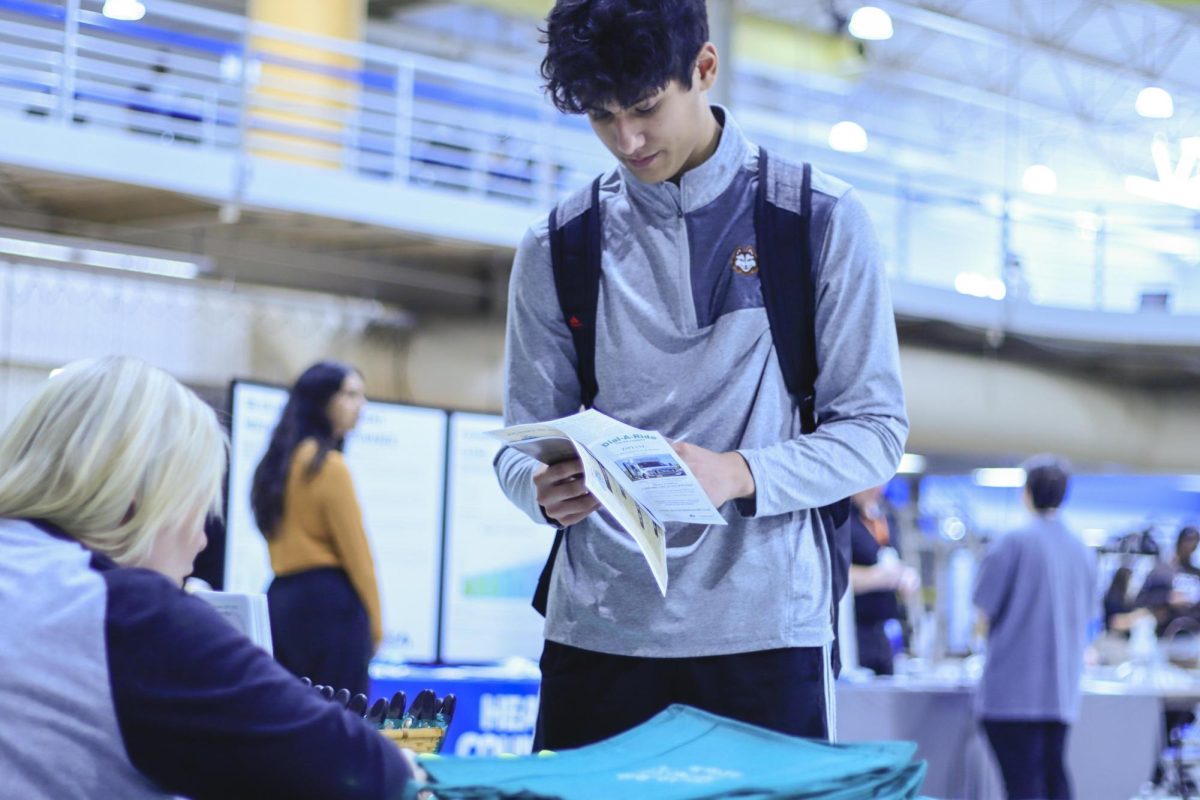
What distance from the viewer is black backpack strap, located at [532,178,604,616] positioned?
1688 mm

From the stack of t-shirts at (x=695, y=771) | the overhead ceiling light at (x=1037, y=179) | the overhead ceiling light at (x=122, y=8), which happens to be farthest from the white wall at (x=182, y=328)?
the overhead ceiling light at (x=1037, y=179)

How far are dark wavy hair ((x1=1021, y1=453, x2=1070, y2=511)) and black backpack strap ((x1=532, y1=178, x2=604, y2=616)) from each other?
13.4ft

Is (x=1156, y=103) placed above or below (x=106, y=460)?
above

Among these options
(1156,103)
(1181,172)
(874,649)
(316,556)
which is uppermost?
(1156,103)

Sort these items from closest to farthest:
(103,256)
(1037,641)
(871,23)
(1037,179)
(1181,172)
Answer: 1. (1037,641)
2. (103,256)
3. (871,23)
4. (1181,172)
5. (1037,179)

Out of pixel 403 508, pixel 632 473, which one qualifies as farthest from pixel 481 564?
pixel 632 473

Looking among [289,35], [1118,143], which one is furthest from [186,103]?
[1118,143]

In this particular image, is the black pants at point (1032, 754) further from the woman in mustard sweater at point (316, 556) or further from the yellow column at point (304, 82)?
the yellow column at point (304, 82)

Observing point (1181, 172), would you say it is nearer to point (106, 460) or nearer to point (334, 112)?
point (334, 112)

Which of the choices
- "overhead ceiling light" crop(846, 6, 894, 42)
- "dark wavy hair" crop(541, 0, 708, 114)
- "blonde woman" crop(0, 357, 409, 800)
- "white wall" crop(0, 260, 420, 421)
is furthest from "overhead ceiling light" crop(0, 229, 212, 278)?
"blonde woman" crop(0, 357, 409, 800)

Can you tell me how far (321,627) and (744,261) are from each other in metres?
3.13

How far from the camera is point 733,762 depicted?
1.13 m

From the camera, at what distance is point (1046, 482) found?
5.49 metres

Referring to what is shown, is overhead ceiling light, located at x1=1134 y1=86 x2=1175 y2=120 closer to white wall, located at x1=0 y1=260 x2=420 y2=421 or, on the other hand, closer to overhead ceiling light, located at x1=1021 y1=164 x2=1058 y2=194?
overhead ceiling light, located at x1=1021 y1=164 x2=1058 y2=194
